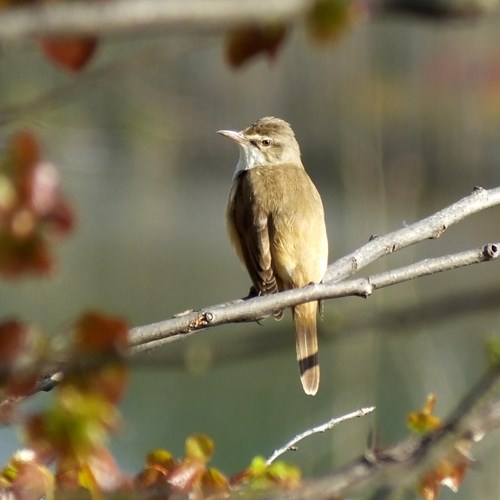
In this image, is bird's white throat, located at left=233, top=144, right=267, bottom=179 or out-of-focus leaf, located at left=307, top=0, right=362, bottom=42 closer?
out-of-focus leaf, located at left=307, top=0, right=362, bottom=42

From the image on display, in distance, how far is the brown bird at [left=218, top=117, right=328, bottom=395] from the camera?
4.04 m

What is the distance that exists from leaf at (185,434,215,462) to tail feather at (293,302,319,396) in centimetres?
152

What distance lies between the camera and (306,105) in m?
18.7

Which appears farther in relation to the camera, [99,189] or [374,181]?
[99,189]

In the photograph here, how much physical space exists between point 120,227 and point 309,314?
14.7 meters

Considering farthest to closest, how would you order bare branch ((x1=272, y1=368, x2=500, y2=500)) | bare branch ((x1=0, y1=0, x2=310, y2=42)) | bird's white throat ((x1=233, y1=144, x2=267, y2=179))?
bird's white throat ((x1=233, y1=144, x2=267, y2=179)) < bare branch ((x1=272, y1=368, x2=500, y2=500)) < bare branch ((x1=0, y1=0, x2=310, y2=42))

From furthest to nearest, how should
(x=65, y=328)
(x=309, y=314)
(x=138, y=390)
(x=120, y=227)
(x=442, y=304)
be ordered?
(x=120, y=227)
(x=138, y=390)
(x=309, y=314)
(x=65, y=328)
(x=442, y=304)

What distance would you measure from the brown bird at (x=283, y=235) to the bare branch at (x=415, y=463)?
110 inches

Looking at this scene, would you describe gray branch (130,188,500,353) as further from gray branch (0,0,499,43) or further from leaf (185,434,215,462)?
gray branch (0,0,499,43)

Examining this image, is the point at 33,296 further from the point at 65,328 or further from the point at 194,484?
the point at 65,328

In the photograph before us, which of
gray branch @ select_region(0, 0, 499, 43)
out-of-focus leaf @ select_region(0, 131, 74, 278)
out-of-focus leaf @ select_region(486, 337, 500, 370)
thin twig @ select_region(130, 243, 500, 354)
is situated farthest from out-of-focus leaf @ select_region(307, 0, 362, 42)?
thin twig @ select_region(130, 243, 500, 354)

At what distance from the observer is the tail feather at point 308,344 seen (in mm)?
3994

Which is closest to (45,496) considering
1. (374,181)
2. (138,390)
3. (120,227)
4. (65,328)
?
(65,328)

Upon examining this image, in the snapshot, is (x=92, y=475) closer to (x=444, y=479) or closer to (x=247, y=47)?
(x=444, y=479)
